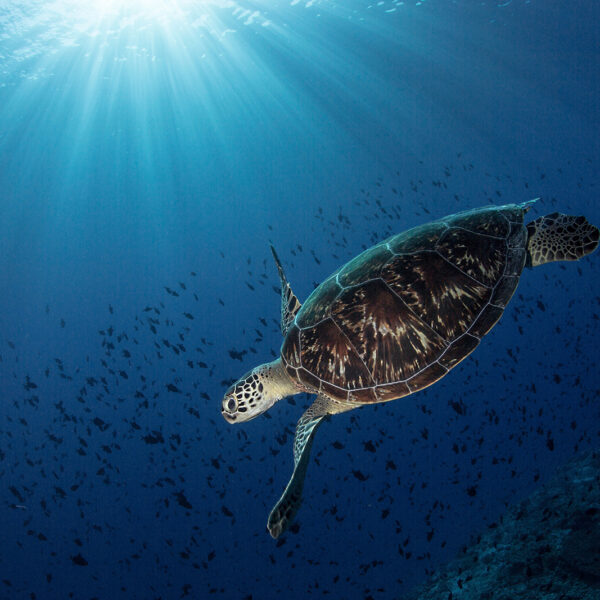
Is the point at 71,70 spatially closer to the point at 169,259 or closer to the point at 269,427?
the point at 269,427

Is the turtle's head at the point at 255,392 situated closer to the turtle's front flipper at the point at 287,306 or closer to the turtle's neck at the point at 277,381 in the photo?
the turtle's neck at the point at 277,381

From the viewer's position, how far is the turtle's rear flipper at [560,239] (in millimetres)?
3176

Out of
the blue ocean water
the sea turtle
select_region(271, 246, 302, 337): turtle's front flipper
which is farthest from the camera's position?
the blue ocean water

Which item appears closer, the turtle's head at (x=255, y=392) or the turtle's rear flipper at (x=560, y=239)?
the turtle's rear flipper at (x=560, y=239)

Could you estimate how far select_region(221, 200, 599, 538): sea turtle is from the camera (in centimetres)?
298

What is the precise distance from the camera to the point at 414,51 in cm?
2152

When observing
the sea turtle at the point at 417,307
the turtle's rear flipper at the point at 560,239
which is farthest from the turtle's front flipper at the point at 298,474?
Result: the turtle's rear flipper at the point at 560,239

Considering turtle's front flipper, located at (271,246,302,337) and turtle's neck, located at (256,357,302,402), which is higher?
turtle's front flipper, located at (271,246,302,337)

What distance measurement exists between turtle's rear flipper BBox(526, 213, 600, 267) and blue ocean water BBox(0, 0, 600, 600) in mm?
4140

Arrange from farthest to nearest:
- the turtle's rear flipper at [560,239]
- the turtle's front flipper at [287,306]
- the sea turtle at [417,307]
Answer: the turtle's front flipper at [287,306]
the turtle's rear flipper at [560,239]
the sea turtle at [417,307]

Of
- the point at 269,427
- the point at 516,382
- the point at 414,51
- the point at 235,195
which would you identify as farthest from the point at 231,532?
the point at 235,195

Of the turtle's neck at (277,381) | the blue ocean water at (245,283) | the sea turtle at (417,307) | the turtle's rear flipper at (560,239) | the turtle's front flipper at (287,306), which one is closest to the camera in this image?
the sea turtle at (417,307)

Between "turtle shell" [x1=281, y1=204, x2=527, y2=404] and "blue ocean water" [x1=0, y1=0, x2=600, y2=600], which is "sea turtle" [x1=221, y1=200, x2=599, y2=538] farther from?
"blue ocean water" [x1=0, y1=0, x2=600, y2=600]

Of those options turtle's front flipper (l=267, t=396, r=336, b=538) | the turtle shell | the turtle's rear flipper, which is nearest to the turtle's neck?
turtle's front flipper (l=267, t=396, r=336, b=538)
